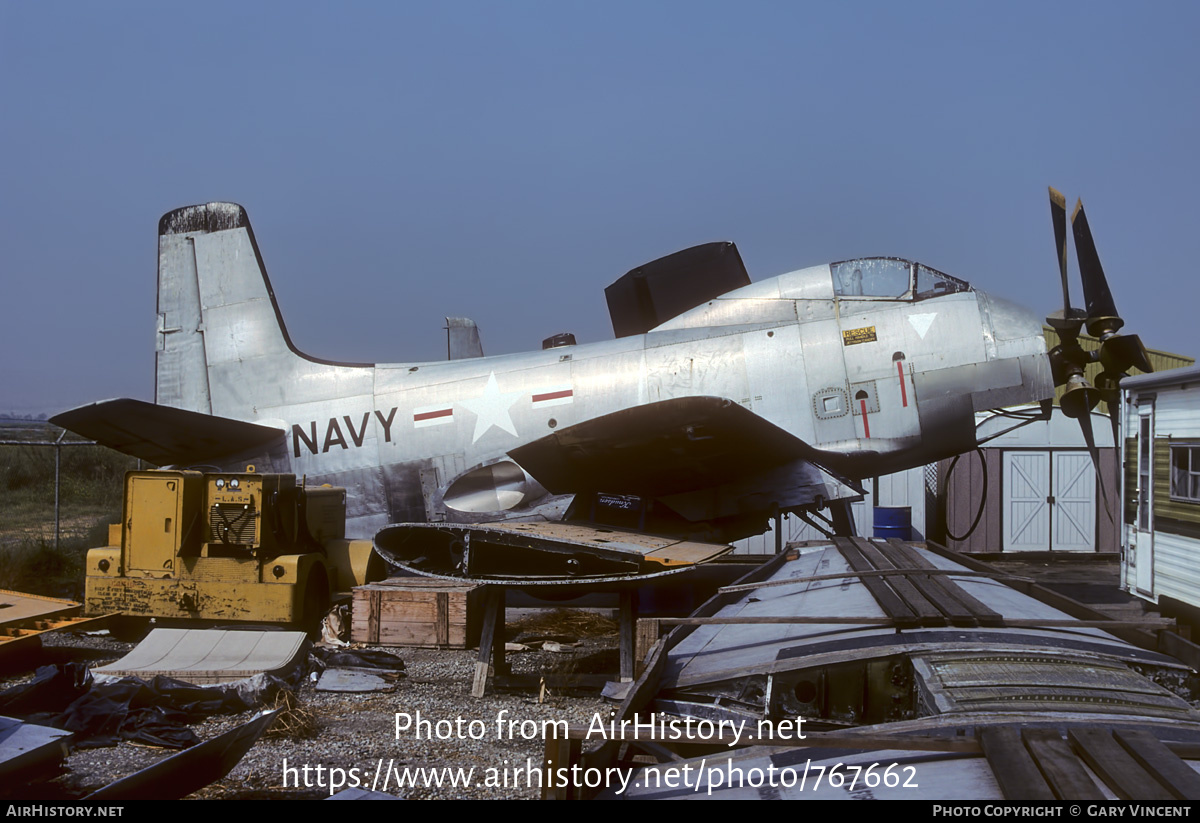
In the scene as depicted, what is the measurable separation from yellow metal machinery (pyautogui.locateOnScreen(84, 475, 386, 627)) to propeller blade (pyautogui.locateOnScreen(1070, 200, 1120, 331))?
920cm

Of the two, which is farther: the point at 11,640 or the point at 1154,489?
the point at 1154,489

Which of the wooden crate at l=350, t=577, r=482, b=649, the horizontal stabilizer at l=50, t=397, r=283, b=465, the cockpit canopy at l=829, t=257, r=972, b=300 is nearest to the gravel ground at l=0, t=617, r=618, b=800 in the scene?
the wooden crate at l=350, t=577, r=482, b=649

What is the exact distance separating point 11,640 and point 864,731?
8.11 m

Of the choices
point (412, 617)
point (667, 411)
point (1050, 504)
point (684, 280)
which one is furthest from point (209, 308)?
point (1050, 504)

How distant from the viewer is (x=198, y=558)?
330 inches

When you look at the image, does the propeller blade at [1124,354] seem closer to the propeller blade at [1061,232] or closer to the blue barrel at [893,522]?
the propeller blade at [1061,232]

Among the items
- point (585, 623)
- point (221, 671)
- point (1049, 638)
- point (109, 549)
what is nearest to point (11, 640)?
point (109, 549)

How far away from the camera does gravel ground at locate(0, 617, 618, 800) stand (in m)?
4.70

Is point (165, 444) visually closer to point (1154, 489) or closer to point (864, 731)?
point (864, 731)

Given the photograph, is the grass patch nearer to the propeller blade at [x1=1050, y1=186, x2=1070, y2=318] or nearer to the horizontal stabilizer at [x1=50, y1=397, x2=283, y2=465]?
the horizontal stabilizer at [x1=50, y1=397, x2=283, y2=465]

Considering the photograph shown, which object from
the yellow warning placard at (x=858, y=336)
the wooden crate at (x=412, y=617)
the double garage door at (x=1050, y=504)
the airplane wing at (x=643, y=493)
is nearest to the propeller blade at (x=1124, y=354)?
the yellow warning placard at (x=858, y=336)

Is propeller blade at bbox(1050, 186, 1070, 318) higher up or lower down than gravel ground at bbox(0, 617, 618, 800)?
higher up

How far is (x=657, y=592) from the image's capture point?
398 inches

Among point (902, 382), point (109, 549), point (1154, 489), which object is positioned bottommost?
point (109, 549)
